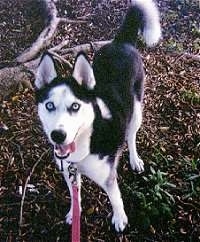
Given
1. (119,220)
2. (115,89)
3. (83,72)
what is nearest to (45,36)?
(115,89)

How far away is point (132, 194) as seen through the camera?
3523 mm

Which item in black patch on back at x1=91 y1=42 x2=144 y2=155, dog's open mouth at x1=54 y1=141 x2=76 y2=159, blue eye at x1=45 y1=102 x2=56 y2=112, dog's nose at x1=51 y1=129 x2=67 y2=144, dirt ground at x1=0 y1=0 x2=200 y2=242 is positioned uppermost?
blue eye at x1=45 y1=102 x2=56 y2=112

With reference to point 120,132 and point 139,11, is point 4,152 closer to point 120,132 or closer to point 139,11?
point 120,132

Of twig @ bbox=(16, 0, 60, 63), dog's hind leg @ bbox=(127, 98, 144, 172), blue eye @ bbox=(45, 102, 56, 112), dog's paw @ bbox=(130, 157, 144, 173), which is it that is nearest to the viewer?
blue eye @ bbox=(45, 102, 56, 112)

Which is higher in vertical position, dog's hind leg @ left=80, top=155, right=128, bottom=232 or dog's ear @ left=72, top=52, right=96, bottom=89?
dog's ear @ left=72, top=52, right=96, bottom=89

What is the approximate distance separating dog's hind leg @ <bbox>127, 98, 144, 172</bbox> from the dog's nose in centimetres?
114

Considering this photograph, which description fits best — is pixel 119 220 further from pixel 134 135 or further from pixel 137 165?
pixel 134 135

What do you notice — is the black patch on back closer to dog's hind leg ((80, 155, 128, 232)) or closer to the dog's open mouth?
dog's hind leg ((80, 155, 128, 232))

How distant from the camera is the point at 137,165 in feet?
12.2

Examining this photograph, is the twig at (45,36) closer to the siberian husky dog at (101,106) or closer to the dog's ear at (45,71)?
the siberian husky dog at (101,106)

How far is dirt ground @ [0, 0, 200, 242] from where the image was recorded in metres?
3.35

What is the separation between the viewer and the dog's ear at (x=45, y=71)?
8.55 ft

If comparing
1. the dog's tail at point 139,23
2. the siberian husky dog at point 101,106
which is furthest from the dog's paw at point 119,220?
the dog's tail at point 139,23

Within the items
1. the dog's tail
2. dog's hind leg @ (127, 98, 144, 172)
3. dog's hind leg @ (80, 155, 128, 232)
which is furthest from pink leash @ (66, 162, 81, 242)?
the dog's tail
